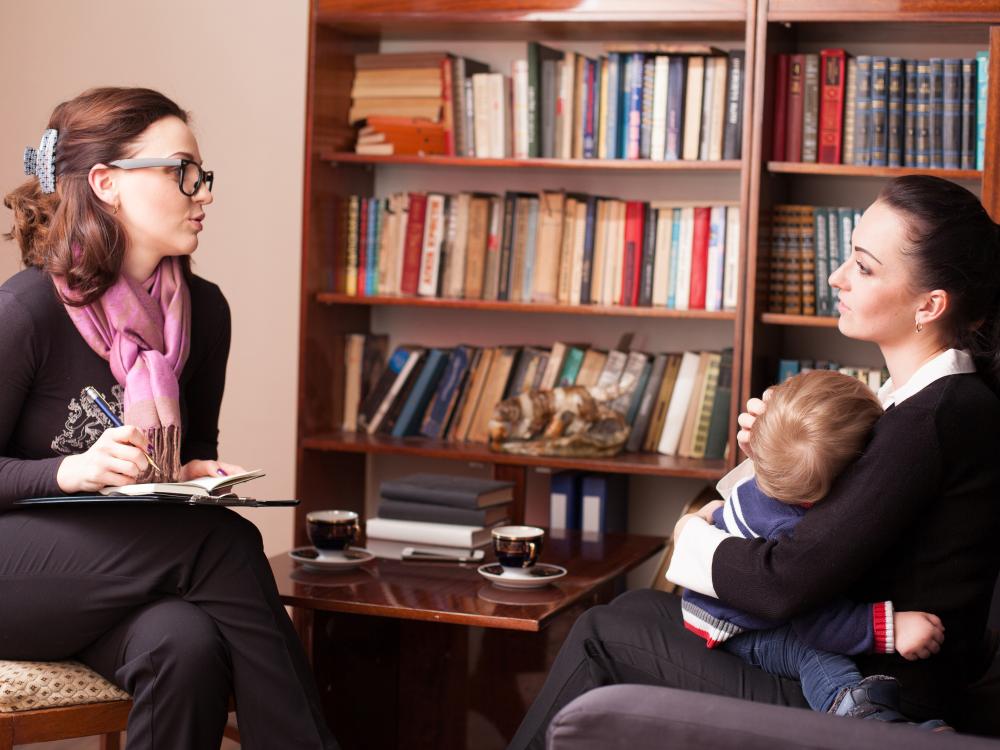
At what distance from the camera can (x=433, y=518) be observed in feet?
8.73

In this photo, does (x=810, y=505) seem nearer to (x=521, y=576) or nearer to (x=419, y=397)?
(x=521, y=576)

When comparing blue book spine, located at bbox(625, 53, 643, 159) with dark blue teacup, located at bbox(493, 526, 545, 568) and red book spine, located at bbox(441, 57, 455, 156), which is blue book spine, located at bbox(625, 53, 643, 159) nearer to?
red book spine, located at bbox(441, 57, 455, 156)

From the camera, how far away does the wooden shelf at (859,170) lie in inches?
118

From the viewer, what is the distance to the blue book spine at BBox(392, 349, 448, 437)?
3473 mm

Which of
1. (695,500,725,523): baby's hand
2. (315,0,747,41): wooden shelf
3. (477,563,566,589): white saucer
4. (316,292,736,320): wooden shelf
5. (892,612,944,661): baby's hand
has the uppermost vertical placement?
(315,0,747,41): wooden shelf

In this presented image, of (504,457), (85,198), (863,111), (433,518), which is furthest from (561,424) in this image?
(85,198)

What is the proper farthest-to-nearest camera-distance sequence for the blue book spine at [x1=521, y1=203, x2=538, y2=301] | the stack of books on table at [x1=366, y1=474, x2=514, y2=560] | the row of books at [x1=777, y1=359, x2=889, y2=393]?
the blue book spine at [x1=521, y1=203, x2=538, y2=301], the row of books at [x1=777, y1=359, x2=889, y2=393], the stack of books on table at [x1=366, y1=474, x2=514, y2=560]

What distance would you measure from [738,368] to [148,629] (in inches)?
65.7

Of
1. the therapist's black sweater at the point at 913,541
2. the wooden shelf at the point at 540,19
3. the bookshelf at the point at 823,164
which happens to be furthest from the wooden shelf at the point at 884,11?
the therapist's black sweater at the point at 913,541

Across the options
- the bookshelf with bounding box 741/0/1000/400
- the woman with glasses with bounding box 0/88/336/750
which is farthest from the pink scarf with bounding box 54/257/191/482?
the bookshelf with bounding box 741/0/1000/400

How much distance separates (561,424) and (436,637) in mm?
673

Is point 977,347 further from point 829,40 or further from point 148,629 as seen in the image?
point 829,40

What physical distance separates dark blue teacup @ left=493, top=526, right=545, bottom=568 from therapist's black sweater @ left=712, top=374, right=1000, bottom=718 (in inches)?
22.5

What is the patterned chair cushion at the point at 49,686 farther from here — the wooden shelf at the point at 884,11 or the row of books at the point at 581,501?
the wooden shelf at the point at 884,11
